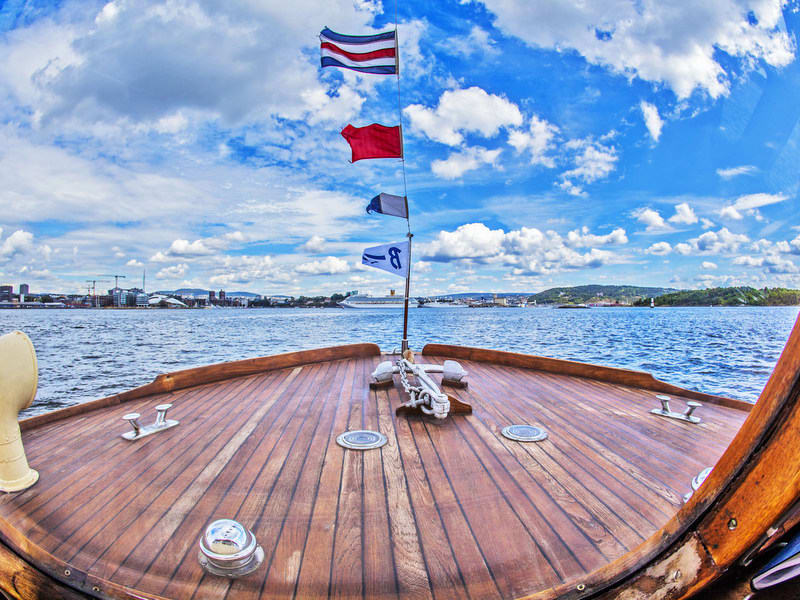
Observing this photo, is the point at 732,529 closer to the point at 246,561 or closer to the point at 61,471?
the point at 246,561

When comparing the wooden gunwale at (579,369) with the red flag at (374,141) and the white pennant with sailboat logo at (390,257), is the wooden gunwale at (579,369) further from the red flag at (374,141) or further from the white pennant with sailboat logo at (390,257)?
the red flag at (374,141)

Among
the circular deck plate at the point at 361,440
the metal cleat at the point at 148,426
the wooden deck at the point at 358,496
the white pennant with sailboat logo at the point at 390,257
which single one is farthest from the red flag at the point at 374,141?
the metal cleat at the point at 148,426

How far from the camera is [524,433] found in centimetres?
297

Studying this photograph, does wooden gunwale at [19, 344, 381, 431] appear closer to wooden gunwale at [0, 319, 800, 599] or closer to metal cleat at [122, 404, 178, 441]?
metal cleat at [122, 404, 178, 441]

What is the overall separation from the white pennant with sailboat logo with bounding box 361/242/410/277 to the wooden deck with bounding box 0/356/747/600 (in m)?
2.03

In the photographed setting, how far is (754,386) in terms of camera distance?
9.84 m

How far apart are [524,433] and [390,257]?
286 centimetres

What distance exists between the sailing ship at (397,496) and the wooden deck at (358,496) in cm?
1

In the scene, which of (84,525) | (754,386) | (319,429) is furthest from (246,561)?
(754,386)

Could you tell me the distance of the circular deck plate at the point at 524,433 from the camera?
9.37 ft

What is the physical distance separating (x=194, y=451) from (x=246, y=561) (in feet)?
4.79

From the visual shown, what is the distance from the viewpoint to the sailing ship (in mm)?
942

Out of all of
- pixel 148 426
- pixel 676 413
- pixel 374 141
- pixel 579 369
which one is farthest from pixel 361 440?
pixel 374 141

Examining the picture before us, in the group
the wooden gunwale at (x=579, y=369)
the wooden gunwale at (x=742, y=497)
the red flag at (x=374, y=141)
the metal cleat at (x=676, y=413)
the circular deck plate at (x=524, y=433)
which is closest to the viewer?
the wooden gunwale at (x=742, y=497)
